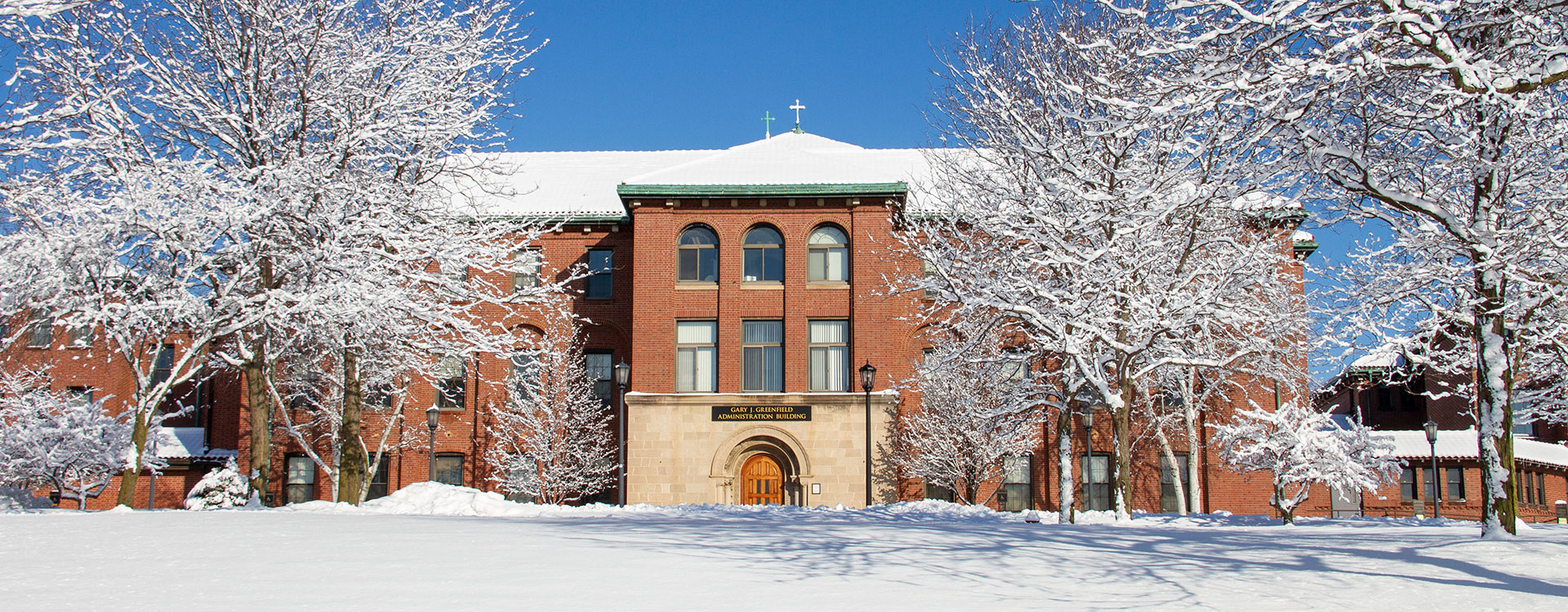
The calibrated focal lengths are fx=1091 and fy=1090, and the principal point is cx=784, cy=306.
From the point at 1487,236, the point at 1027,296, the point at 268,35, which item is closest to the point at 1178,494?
the point at 1027,296

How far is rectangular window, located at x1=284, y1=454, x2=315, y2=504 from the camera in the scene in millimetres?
32562

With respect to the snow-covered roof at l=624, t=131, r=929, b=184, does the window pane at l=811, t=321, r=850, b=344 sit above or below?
below

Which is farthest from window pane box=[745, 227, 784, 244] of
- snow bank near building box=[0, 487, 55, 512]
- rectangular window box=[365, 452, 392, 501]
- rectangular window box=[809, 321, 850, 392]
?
snow bank near building box=[0, 487, 55, 512]

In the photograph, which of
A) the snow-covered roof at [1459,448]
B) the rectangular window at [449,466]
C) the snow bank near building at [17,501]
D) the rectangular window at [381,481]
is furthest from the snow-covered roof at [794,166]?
the snow-covered roof at [1459,448]

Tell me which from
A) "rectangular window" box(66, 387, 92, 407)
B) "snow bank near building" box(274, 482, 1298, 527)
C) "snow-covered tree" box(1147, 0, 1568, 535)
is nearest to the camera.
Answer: "snow-covered tree" box(1147, 0, 1568, 535)

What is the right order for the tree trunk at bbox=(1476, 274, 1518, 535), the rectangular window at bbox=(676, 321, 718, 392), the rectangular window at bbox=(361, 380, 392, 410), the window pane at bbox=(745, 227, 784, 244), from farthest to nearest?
the window pane at bbox=(745, 227, 784, 244)
the rectangular window at bbox=(361, 380, 392, 410)
the rectangular window at bbox=(676, 321, 718, 392)
the tree trunk at bbox=(1476, 274, 1518, 535)

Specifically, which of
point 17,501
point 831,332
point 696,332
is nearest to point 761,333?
point 696,332

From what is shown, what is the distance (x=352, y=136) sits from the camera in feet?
54.0

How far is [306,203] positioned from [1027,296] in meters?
11.2

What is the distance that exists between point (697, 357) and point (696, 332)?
70 cm

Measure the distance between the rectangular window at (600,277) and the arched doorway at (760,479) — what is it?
22.8 feet

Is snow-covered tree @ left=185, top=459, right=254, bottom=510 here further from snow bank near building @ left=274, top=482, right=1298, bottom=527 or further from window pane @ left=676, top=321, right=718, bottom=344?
window pane @ left=676, top=321, right=718, bottom=344

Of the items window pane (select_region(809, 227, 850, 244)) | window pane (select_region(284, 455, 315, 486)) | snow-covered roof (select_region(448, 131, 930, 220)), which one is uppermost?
snow-covered roof (select_region(448, 131, 930, 220))

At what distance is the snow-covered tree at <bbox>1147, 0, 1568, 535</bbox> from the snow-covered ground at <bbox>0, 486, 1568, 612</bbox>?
A: 252 centimetres
